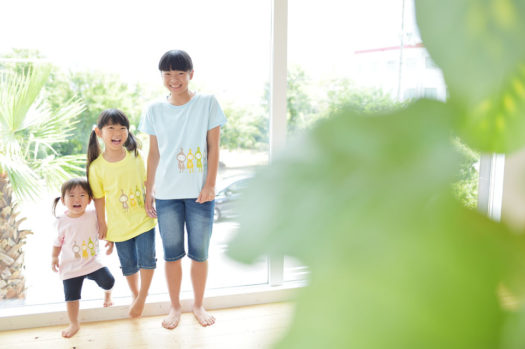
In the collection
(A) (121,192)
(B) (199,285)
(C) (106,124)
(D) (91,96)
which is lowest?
(B) (199,285)

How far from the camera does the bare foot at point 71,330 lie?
221cm

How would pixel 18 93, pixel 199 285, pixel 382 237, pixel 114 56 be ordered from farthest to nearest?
pixel 199 285, pixel 114 56, pixel 18 93, pixel 382 237

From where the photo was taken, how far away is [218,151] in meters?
2.31

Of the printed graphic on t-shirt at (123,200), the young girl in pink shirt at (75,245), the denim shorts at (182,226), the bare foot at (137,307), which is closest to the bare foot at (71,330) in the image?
the young girl in pink shirt at (75,245)

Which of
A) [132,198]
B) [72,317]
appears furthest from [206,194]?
[72,317]

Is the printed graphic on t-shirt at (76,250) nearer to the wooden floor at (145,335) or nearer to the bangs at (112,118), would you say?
the wooden floor at (145,335)

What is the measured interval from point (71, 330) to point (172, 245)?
654 mm

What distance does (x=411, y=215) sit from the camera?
2.6 inches

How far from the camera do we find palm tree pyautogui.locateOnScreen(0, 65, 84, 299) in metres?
2.20

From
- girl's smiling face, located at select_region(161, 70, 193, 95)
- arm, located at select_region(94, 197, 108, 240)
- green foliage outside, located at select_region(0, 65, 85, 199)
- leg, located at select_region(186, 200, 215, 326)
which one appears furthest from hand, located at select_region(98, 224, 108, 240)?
girl's smiling face, located at select_region(161, 70, 193, 95)

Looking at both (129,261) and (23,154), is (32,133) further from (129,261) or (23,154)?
(129,261)

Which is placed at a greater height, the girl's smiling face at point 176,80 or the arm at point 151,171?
the girl's smiling face at point 176,80

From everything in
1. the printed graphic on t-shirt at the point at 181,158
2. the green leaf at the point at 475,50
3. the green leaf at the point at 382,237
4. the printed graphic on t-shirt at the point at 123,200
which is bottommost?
the printed graphic on t-shirt at the point at 123,200

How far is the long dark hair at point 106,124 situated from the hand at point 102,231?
28 cm
